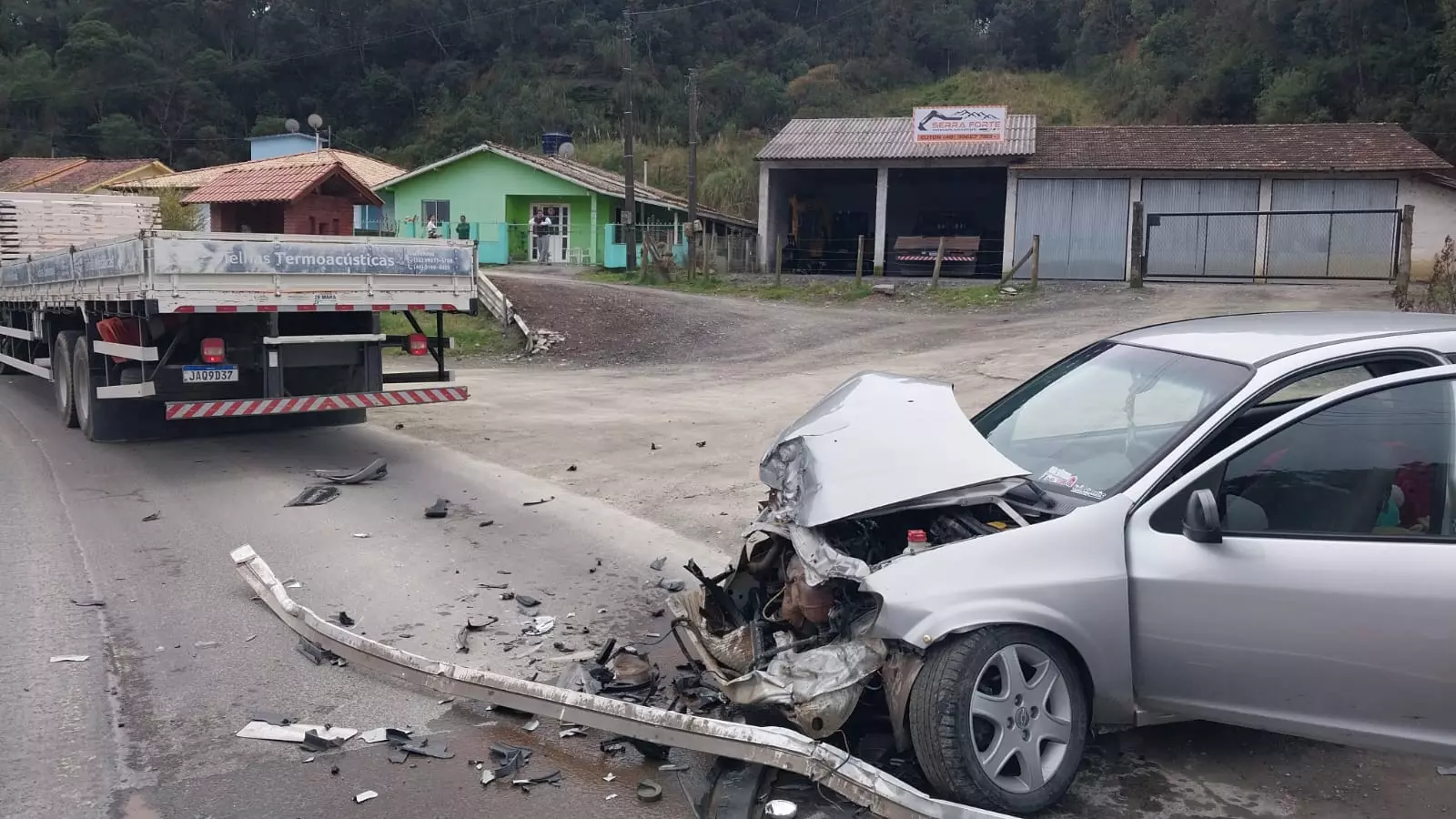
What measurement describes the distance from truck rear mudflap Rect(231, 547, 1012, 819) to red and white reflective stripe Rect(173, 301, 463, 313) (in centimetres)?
486

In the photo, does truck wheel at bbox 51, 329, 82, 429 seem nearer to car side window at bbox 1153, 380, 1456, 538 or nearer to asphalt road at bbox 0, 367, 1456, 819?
asphalt road at bbox 0, 367, 1456, 819

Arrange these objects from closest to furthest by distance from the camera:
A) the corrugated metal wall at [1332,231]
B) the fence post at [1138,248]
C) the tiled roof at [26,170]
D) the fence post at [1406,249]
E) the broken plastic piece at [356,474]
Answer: the broken plastic piece at [356,474], the fence post at [1406,249], the fence post at [1138,248], the corrugated metal wall at [1332,231], the tiled roof at [26,170]

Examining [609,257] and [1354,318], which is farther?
[609,257]

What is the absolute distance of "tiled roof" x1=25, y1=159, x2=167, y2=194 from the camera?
4888cm

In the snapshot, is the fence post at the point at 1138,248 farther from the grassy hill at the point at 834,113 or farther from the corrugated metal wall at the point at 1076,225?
the grassy hill at the point at 834,113

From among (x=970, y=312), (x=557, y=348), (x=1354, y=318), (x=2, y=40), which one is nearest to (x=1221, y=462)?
(x=1354, y=318)

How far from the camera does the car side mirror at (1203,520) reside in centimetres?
386

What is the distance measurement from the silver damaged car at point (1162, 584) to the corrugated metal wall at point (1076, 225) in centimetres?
2624

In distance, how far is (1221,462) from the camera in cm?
406

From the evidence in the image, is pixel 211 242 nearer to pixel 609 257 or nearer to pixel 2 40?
pixel 609 257

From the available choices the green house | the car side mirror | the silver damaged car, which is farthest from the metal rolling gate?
the car side mirror

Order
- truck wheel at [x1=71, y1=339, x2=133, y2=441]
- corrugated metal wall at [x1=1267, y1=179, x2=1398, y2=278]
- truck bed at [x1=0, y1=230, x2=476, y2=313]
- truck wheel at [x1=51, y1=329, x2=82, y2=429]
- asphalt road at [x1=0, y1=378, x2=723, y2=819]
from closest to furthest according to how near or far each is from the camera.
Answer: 1. asphalt road at [x1=0, y1=378, x2=723, y2=819]
2. truck bed at [x1=0, y1=230, x2=476, y2=313]
3. truck wheel at [x1=71, y1=339, x2=133, y2=441]
4. truck wheel at [x1=51, y1=329, x2=82, y2=429]
5. corrugated metal wall at [x1=1267, y1=179, x2=1398, y2=278]

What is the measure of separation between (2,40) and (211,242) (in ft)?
288

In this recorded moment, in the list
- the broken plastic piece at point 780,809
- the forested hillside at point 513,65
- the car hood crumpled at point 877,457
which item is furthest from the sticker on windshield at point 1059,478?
the forested hillside at point 513,65
